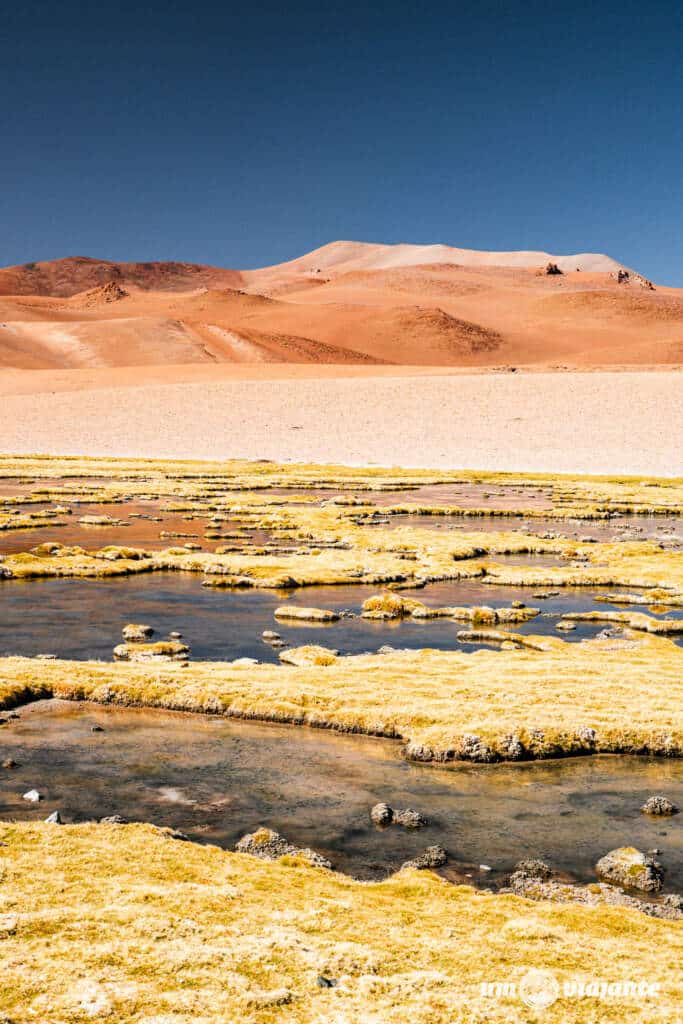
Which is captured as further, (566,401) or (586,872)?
(566,401)

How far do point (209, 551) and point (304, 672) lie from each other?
62.3 feet

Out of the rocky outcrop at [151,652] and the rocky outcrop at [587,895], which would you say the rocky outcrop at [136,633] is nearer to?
the rocky outcrop at [151,652]

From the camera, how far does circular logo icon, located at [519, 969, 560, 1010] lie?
26.9 ft

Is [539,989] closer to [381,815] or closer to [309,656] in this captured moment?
[381,815]

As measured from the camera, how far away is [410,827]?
43.6 ft

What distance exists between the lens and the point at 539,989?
27.9 ft

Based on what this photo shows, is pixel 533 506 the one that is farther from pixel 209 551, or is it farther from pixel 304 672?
pixel 304 672

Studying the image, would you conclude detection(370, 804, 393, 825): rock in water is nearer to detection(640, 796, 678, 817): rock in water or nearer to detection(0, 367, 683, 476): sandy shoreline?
detection(640, 796, 678, 817): rock in water

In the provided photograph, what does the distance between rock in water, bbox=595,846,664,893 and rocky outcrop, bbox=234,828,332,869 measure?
337 centimetres

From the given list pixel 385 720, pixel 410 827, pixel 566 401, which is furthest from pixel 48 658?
pixel 566 401

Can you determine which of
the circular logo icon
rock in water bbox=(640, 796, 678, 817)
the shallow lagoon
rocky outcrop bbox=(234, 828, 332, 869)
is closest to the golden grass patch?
the circular logo icon

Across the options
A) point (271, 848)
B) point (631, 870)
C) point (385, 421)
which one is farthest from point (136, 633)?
point (385, 421)

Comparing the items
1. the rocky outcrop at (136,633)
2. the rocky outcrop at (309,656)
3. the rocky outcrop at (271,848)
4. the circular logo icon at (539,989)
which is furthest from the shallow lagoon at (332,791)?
the rocky outcrop at (136,633)

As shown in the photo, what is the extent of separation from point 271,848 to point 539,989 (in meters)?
4.69
